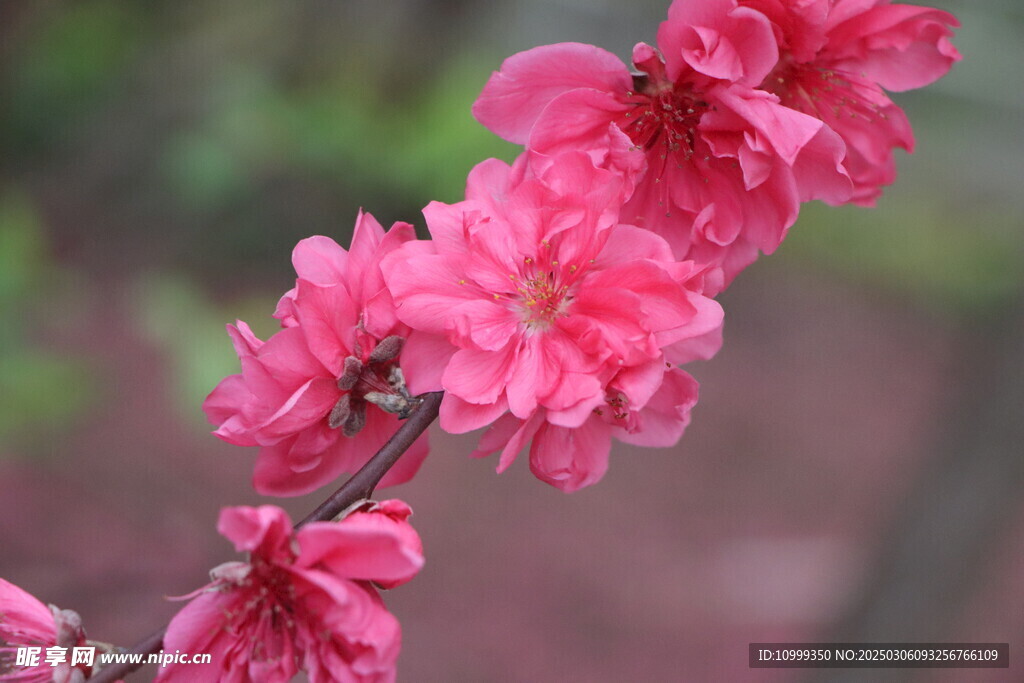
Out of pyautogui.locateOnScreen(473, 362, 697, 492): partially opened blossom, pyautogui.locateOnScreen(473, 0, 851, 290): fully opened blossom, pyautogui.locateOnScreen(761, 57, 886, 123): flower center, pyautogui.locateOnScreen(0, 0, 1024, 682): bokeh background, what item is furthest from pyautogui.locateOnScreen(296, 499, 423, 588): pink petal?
pyautogui.locateOnScreen(0, 0, 1024, 682): bokeh background

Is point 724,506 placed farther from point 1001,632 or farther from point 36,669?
point 36,669

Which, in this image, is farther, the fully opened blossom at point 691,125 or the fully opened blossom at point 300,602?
the fully opened blossom at point 691,125

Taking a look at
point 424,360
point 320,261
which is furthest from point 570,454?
point 320,261

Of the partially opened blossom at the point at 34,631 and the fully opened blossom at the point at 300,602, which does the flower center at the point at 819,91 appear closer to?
the fully opened blossom at the point at 300,602

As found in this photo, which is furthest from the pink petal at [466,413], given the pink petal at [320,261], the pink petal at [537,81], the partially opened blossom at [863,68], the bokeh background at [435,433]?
the bokeh background at [435,433]

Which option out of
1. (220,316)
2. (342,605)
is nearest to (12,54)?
(220,316)

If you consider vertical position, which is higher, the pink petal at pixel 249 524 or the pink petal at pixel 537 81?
the pink petal at pixel 537 81

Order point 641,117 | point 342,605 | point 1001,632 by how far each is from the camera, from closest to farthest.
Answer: point 342,605 → point 641,117 → point 1001,632
